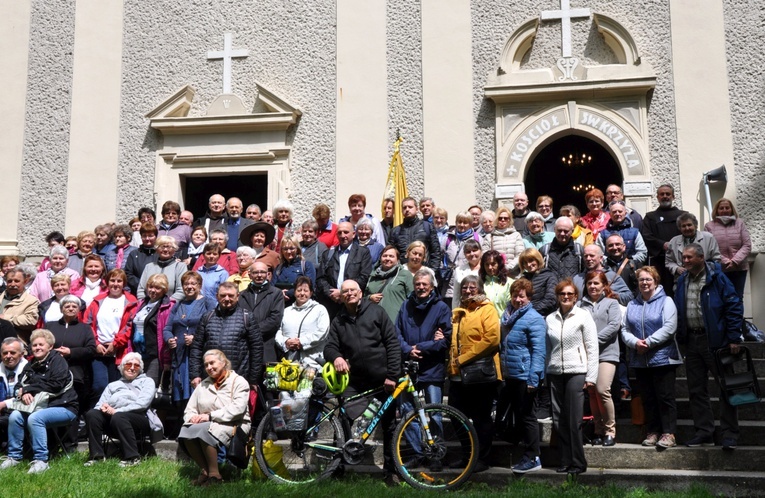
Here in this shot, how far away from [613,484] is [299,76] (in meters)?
7.82

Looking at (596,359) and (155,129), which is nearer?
(596,359)

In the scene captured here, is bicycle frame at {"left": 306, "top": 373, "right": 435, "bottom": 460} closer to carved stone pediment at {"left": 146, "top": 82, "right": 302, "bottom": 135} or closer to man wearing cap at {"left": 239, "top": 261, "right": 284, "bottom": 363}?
man wearing cap at {"left": 239, "top": 261, "right": 284, "bottom": 363}

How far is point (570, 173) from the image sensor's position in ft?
54.3

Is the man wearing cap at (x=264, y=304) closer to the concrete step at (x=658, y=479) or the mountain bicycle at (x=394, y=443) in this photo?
the mountain bicycle at (x=394, y=443)

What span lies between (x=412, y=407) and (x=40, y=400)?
360 cm

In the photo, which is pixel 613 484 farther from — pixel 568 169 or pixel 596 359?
pixel 568 169

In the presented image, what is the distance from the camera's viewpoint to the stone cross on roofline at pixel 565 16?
11.8 m

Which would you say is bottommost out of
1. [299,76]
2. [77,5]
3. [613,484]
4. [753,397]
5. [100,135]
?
[613,484]

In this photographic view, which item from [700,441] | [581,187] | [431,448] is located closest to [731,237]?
[700,441]

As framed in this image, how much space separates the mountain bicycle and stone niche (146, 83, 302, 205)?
5.56m

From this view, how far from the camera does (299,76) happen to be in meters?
12.5

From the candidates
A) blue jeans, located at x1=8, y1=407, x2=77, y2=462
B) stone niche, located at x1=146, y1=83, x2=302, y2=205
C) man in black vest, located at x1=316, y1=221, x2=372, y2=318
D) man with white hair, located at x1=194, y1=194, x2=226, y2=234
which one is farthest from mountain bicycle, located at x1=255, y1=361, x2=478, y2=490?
stone niche, located at x1=146, y1=83, x2=302, y2=205

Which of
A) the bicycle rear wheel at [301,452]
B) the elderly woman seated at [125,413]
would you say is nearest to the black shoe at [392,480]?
the bicycle rear wheel at [301,452]

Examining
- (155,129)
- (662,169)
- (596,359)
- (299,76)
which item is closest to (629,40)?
(662,169)
